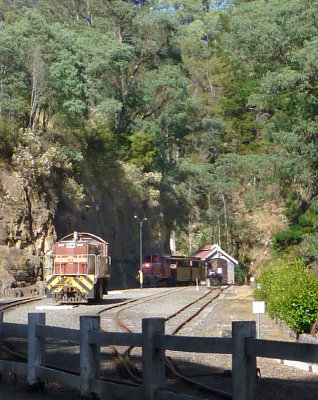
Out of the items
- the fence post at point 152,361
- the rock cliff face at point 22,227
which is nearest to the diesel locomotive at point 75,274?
the rock cliff face at point 22,227

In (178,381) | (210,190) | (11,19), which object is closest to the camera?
(178,381)

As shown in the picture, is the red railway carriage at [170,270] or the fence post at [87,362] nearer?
the fence post at [87,362]

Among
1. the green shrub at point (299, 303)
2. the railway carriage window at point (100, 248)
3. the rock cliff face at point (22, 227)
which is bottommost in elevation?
the green shrub at point (299, 303)

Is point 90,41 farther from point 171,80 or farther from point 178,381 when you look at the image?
point 178,381

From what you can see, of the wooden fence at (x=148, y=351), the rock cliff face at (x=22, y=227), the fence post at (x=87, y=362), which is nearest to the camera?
Result: the wooden fence at (x=148, y=351)

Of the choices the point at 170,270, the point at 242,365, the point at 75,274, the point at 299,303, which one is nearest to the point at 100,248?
the point at 75,274

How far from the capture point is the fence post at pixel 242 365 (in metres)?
6.12

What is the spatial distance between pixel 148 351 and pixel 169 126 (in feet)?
209

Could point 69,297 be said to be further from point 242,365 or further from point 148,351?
point 242,365

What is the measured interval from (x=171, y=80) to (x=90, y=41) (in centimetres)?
898

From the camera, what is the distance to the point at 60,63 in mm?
53094

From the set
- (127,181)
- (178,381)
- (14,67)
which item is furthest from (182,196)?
(178,381)

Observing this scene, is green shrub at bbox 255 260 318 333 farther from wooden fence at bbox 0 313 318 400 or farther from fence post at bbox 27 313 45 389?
fence post at bbox 27 313 45 389

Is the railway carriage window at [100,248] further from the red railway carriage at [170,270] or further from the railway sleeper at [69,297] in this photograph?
the red railway carriage at [170,270]
